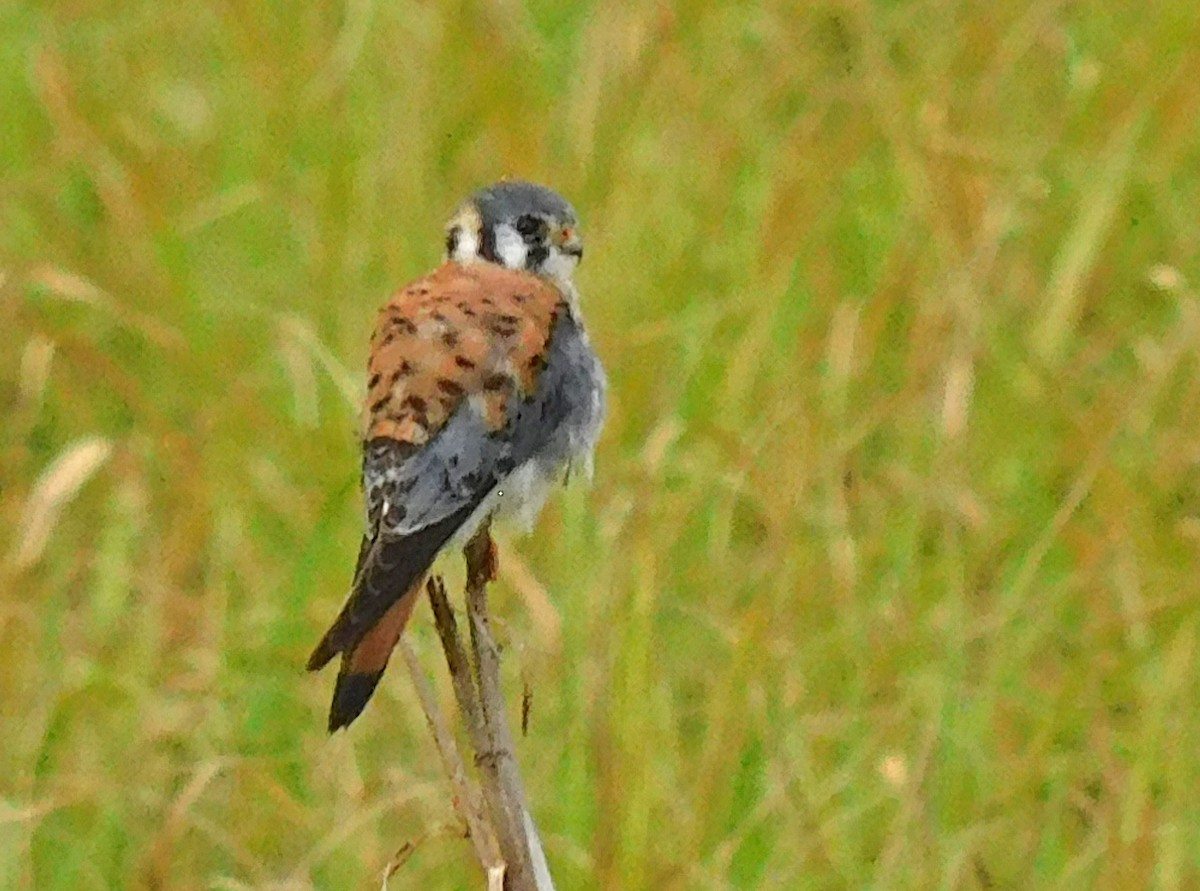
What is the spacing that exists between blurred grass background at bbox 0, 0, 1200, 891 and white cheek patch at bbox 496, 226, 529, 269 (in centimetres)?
43

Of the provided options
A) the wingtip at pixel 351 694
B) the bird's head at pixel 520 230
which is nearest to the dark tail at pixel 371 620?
the wingtip at pixel 351 694

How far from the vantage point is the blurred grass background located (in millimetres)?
2895

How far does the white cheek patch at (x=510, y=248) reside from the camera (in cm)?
251

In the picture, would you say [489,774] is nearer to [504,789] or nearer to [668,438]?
[504,789]

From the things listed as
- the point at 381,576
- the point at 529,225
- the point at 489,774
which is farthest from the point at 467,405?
the point at 489,774

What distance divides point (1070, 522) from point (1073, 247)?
0.77m

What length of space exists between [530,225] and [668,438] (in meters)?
0.76

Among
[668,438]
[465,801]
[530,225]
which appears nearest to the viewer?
[465,801]

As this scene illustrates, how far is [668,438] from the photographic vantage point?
3197 millimetres

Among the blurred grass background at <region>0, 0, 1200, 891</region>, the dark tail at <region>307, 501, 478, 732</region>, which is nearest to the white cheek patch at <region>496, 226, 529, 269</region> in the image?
the blurred grass background at <region>0, 0, 1200, 891</region>

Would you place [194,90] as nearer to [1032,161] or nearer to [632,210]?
[632,210]

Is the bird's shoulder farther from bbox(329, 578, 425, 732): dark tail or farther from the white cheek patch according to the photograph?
bbox(329, 578, 425, 732): dark tail

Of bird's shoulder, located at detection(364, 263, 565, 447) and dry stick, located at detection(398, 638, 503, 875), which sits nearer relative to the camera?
dry stick, located at detection(398, 638, 503, 875)

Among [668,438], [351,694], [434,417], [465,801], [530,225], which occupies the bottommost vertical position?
[465,801]
